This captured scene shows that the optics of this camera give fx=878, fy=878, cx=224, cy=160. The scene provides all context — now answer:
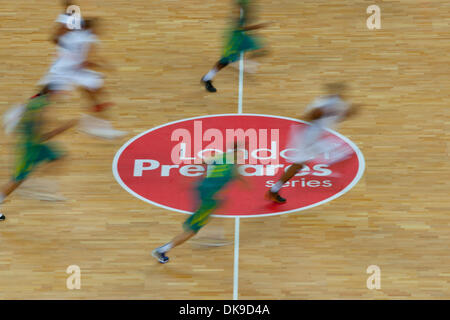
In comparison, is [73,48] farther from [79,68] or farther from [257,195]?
[257,195]

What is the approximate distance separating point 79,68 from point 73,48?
306mm

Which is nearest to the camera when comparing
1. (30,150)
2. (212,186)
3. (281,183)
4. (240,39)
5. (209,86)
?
(212,186)

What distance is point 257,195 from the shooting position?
1123cm

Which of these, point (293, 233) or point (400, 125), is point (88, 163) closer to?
point (293, 233)

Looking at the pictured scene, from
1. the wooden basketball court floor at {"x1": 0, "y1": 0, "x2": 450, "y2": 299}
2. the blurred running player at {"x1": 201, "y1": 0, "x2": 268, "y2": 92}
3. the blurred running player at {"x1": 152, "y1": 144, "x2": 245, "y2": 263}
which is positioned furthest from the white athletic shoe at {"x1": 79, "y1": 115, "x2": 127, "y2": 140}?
the blurred running player at {"x1": 152, "y1": 144, "x2": 245, "y2": 263}

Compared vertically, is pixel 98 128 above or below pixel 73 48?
below

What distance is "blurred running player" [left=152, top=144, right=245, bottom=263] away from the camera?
380 inches

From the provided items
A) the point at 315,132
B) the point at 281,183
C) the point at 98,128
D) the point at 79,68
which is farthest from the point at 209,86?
the point at 315,132

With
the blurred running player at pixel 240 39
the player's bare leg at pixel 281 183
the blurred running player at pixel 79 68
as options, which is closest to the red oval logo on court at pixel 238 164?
the player's bare leg at pixel 281 183

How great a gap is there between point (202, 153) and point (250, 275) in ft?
8.21

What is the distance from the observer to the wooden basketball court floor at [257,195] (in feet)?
32.8

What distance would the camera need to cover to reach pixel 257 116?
12.8 metres

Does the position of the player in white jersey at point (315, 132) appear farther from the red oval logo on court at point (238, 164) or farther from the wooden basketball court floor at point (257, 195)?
the wooden basketball court floor at point (257, 195)

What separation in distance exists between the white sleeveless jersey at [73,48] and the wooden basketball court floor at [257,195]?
3.24ft
